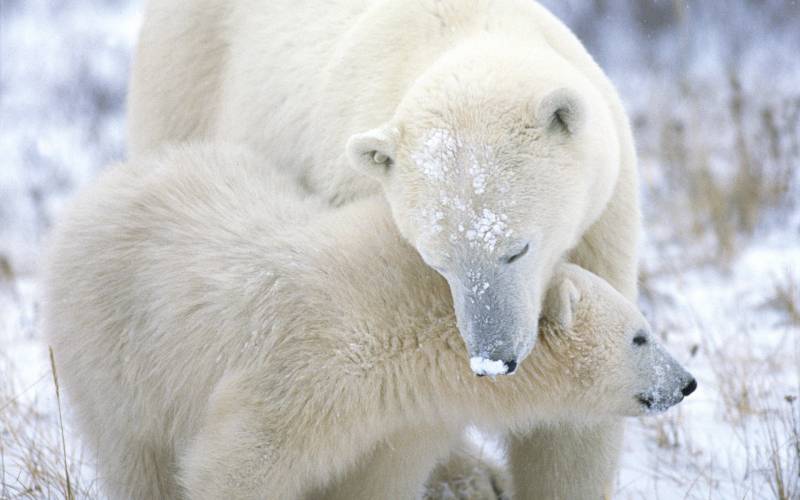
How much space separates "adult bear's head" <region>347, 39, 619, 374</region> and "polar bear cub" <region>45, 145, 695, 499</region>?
0.64ft

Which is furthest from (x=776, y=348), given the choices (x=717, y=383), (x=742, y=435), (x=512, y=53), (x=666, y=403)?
(x=512, y=53)

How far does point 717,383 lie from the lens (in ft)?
15.6

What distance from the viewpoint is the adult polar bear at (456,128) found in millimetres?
2926

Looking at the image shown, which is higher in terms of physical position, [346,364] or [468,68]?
[468,68]

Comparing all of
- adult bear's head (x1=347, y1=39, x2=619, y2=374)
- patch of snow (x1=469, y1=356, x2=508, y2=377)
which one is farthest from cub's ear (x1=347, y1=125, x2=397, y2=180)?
patch of snow (x1=469, y1=356, x2=508, y2=377)

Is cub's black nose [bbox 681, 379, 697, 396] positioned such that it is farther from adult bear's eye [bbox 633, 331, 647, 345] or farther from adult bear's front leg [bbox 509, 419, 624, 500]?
adult bear's front leg [bbox 509, 419, 624, 500]

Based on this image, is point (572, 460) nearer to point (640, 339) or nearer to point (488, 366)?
point (640, 339)

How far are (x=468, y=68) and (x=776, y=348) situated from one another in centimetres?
268

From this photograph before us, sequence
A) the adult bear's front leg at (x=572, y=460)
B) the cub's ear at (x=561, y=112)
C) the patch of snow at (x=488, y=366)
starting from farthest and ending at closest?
1. the adult bear's front leg at (x=572, y=460)
2. the cub's ear at (x=561, y=112)
3. the patch of snow at (x=488, y=366)

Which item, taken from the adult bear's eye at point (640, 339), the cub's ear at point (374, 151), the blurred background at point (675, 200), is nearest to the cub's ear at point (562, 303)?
the adult bear's eye at point (640, 339)

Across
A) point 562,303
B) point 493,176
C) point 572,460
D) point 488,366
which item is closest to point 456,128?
Result: point 493,176

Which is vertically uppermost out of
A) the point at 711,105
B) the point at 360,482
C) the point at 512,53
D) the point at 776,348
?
the point at 512,53

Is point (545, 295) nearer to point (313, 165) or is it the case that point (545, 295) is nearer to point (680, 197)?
point (313, 165)

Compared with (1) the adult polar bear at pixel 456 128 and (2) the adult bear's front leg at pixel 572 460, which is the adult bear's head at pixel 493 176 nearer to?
(1) the adult polar bear at pixel 456 128
